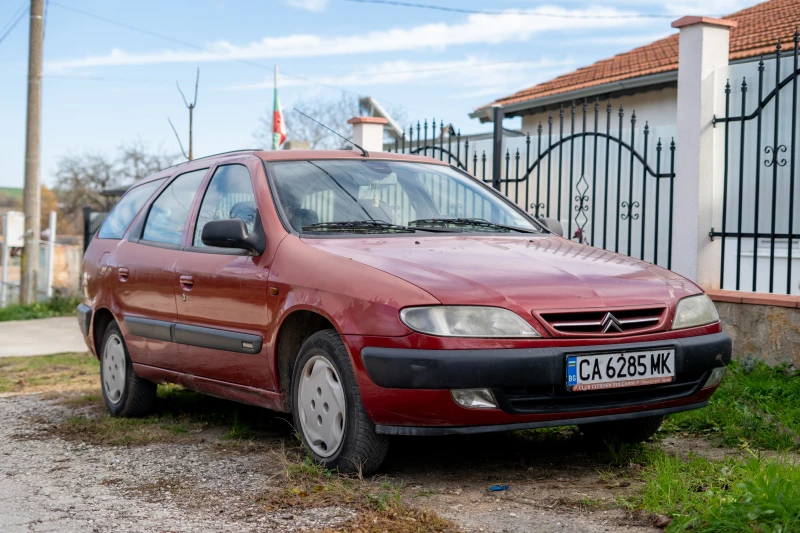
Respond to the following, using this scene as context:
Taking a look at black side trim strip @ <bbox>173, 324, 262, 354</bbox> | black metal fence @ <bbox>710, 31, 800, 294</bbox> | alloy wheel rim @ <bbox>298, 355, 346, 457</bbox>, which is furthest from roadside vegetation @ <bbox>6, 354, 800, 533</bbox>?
black metal fence @ <bbox>710, 31, 800, 294</bbox>

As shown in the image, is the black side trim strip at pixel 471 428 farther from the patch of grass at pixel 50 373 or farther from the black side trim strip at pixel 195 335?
the patch of grass at pixel 50 373

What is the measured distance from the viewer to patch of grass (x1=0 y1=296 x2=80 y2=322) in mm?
17141

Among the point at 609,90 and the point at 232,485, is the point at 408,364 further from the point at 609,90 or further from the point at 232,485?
the point at 609,90

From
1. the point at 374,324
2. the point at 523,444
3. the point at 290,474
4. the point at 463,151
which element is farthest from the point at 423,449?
the point at 463,151

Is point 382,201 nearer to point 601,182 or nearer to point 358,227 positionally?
point 358,227

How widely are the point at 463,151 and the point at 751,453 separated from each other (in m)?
6.31

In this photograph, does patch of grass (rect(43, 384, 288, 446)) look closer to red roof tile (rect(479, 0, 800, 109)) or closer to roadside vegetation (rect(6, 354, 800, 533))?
roadside vegetation (rect(6, 354, 800, 533))

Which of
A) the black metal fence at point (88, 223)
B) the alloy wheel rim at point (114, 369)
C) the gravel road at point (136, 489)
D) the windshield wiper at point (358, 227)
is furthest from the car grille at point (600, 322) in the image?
the black metal fence at point (88, 223)

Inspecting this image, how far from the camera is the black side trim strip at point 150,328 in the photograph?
5.79m

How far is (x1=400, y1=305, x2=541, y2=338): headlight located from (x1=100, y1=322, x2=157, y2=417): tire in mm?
2988

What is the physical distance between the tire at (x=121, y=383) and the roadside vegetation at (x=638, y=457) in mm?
98

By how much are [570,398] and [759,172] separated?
3.92 m

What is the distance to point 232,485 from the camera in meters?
4.43

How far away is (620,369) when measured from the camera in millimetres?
4094
